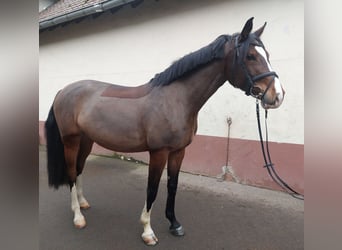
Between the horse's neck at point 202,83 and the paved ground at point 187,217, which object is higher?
the horse's neck at point 202,83

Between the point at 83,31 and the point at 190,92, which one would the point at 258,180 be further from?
the point at 83,31

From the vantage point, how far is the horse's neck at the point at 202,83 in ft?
6.59

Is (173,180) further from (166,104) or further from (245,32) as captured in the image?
(245,32)

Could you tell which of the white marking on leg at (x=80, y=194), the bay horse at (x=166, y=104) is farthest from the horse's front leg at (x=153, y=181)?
the white marking on leg at (x=80, y=194)

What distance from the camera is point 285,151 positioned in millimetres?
3199

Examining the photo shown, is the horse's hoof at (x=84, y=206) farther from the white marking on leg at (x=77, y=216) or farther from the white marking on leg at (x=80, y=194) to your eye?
the white marking on leg at (x=77, y=216)

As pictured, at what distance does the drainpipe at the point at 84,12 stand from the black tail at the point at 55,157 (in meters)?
2.60

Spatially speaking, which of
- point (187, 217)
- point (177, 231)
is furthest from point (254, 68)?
point (187, 217)

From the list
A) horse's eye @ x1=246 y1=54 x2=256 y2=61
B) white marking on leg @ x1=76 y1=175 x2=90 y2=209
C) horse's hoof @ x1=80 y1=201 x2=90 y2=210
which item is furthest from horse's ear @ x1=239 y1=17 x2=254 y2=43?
horse's hoof @ x1=80 y1=201 x2=90 y2=210

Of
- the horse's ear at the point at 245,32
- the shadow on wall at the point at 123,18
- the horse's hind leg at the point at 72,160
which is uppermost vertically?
the shadow on wall at the point at 123,18

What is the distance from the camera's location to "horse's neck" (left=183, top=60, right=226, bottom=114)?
79.0 inches

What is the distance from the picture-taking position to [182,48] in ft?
13.3

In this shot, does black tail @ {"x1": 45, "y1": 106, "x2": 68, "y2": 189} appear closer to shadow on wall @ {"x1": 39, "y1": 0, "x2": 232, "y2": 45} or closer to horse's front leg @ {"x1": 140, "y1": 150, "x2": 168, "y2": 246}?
horse's front leg @ {"x1": 140, "y1": 150, "x2": 168, "y2": 246}

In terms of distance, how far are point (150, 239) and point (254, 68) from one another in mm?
1574
